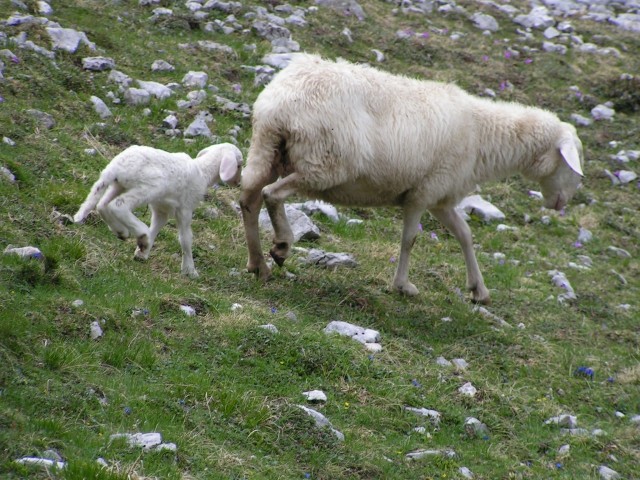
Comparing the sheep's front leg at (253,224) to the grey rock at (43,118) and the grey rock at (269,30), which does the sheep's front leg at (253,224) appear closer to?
the grey rock at (43,118)

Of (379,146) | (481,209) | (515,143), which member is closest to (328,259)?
(379,146)

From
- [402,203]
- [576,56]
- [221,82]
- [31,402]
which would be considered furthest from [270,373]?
[576,56]

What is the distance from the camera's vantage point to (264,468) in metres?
4.98

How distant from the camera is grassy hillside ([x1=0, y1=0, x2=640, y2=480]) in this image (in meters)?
5.10

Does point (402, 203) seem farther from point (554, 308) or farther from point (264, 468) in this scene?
point (264, 468)

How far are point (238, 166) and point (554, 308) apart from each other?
11.9 ft

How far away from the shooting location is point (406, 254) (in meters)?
8.59

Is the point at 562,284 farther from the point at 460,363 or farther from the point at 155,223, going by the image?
the point at 155,223

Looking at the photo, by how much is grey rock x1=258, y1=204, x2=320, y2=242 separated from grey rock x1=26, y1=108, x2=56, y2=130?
2.27 m

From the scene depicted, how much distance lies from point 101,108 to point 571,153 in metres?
4.91

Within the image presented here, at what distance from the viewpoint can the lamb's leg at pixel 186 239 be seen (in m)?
7.28

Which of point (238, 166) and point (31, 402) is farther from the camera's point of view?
point (238, 166)

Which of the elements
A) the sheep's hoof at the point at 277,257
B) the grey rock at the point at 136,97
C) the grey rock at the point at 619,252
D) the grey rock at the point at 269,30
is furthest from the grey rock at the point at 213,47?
the grey rock at the point at 619,252

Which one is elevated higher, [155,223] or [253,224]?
[155,223]
